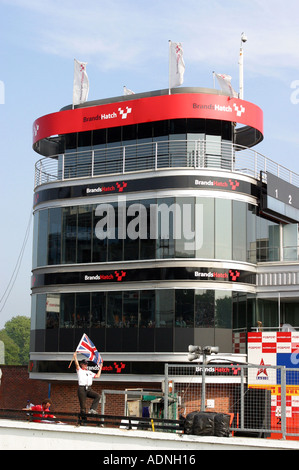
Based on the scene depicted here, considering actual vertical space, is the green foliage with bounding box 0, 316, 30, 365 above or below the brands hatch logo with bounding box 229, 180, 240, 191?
below

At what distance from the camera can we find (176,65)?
32.2m

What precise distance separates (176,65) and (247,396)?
55.4 feet

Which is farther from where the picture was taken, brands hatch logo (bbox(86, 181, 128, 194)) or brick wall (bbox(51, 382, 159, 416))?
brands hatch logo (bbox(86, 181, 128, 194))

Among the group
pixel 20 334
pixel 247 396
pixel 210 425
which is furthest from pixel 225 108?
pixel 20 334

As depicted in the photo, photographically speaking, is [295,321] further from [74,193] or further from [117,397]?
[74,193]

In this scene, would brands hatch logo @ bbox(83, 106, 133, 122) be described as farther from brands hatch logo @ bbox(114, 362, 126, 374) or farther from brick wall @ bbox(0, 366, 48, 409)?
brick wall @ bbox(0, 366, 48, 409)

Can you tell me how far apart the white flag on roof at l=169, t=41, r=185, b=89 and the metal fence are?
1253 cm

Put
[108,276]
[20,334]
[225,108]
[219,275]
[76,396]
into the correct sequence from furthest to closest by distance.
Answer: [20,334] → [76,396] → [225,108] → [108,276] → [219,275]

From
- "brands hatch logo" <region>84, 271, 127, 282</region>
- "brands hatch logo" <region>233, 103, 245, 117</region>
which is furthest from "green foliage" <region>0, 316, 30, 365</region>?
"brands hatch logo" <region>233, 103, 245, 117</region>

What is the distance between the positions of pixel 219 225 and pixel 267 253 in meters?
3.99

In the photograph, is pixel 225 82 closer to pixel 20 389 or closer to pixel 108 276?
pixel 108 276

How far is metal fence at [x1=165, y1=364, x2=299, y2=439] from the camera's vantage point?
17484mm

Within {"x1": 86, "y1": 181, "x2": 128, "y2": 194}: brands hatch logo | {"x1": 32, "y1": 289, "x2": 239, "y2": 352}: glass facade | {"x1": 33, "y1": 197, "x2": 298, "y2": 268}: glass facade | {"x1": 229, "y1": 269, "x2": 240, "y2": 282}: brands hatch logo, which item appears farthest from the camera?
{"x1": 86, "y1": 181, "x2": 128, "y2": 194}: brands hatch logo

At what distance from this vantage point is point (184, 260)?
97.0ft
